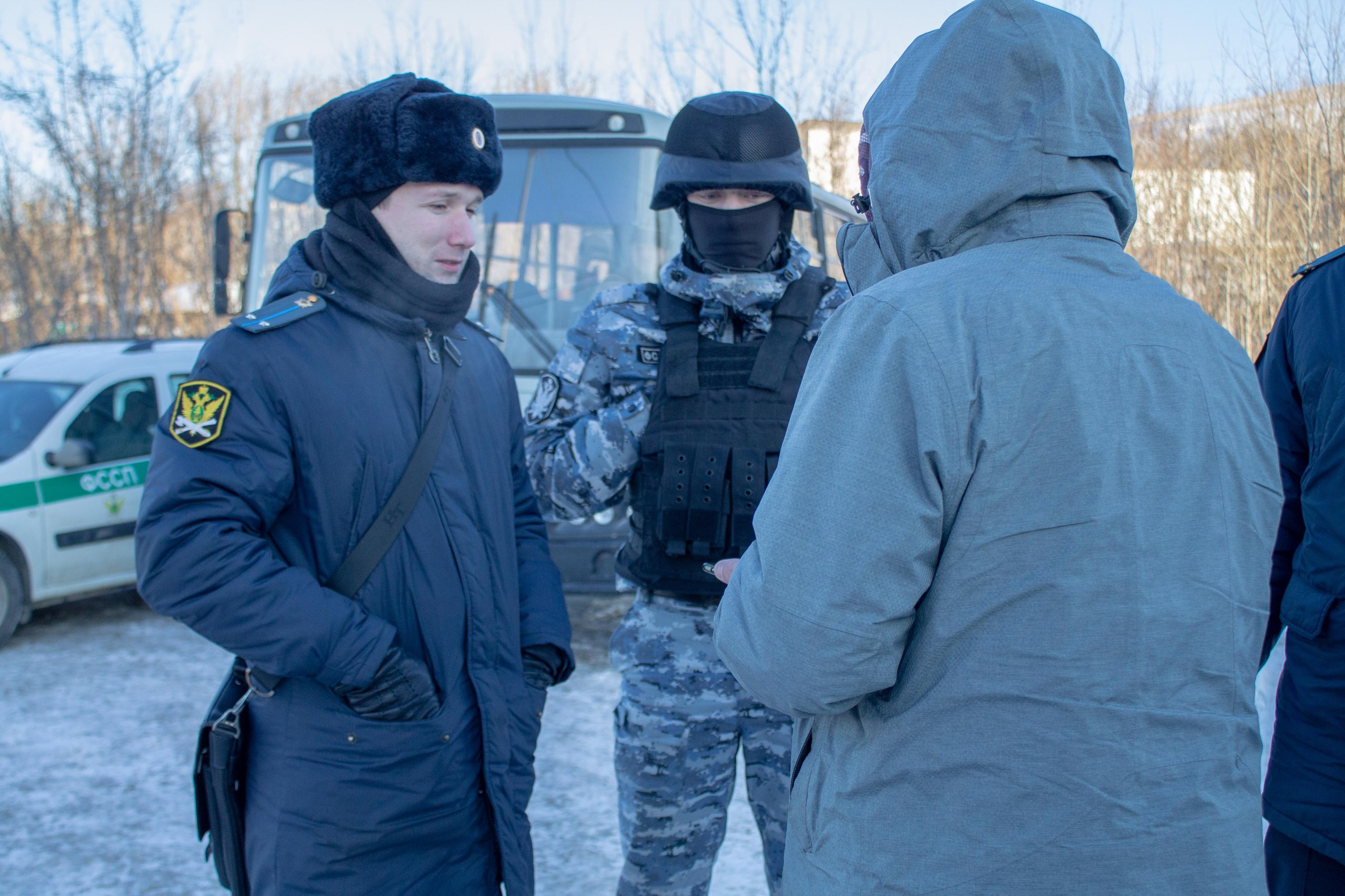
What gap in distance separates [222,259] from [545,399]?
13.7 feet

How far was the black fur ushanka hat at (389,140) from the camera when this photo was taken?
69.7 inches

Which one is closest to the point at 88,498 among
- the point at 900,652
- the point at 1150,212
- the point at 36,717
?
the point at 36,717

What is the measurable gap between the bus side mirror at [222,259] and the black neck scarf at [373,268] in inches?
164

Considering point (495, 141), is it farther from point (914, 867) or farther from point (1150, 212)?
point (1150, 212)

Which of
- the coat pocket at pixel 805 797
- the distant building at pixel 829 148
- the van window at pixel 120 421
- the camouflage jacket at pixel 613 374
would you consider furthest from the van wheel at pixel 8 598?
the distant building at pixel 829 148

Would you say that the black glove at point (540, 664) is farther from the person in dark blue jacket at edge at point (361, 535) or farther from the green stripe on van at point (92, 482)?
the green stripe on van at point (92, 482)

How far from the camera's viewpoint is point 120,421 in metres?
5.71

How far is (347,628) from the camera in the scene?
156 centimetres

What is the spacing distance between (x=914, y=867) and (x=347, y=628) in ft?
3.10

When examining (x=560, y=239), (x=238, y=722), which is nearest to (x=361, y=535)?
(x=238, y=722)

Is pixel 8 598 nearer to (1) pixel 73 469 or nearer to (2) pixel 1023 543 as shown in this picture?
(1) pixel 73 469

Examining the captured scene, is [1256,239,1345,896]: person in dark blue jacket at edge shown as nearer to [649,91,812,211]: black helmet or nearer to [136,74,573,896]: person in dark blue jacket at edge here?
[649,91,812,211]: black helmet

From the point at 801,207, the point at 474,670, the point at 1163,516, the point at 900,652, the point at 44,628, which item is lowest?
the point at 44,628

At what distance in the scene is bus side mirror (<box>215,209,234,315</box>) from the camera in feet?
18.2
